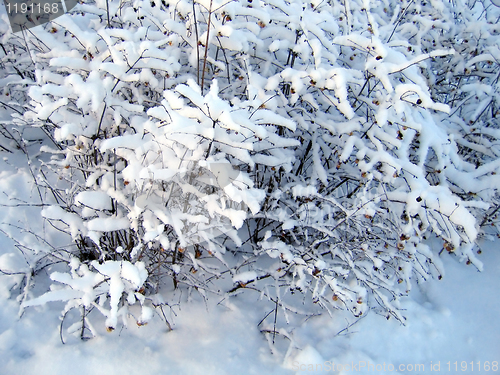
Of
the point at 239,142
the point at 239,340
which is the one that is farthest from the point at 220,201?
the point at 239,340

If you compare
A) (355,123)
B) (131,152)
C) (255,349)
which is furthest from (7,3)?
(255,349)

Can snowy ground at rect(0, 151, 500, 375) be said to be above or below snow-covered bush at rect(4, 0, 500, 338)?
below

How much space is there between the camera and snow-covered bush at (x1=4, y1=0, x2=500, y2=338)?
159 centimetres

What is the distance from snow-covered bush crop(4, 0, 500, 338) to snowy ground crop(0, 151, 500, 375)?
0.19 m

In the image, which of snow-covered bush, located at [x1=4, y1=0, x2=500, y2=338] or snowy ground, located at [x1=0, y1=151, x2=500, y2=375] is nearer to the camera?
snow-covered bush, located at [x1=4, y1=0, x2=500, y2=338]

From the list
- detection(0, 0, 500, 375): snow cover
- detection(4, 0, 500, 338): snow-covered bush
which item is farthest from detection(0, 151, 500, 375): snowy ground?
detection(4, 0, 500, 338): snow-covered bush

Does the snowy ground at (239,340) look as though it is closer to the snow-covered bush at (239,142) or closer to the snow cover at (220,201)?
the snow cover at (220,201)

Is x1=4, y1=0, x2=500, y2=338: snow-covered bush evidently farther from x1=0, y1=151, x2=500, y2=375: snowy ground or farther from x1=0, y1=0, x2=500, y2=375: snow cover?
x1=0, y1=151, x2=500, y2=375: snowy ground

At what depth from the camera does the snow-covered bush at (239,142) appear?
159 cm

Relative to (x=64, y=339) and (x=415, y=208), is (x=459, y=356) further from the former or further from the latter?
(x=64, y=339)

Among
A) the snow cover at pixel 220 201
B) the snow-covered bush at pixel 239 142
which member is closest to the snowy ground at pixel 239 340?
the snow cover at pixel 220 201

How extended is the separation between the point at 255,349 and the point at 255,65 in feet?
6.60

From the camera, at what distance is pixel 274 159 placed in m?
1.90

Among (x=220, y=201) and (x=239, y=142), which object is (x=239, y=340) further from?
(x=239, y=142)
